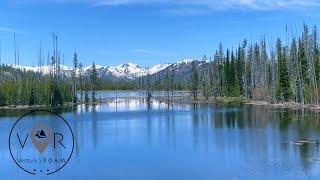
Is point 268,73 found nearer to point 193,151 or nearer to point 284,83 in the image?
point 284,83

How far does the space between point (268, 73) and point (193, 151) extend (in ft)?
256

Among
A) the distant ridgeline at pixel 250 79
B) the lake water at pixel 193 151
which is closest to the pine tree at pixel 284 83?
the distant ridgeline at pixel 250 79

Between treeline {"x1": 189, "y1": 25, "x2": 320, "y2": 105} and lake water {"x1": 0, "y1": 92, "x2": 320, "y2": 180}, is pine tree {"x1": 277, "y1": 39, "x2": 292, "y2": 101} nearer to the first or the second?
treeline {"x1": 189, "y1": 25, "x2": 320, "y2": 105}

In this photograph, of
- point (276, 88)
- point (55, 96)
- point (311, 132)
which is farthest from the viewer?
point (55, 96)

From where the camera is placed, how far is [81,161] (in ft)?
125

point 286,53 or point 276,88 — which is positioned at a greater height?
point 286,53

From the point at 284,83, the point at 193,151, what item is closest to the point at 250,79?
the point at 284,83

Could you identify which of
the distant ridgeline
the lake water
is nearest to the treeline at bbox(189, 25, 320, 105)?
the distant ridgeline

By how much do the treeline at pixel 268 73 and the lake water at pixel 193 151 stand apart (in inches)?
1112

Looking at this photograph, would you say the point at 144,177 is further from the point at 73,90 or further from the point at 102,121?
the point at 73,90

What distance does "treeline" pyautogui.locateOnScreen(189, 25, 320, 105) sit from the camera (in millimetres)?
93062

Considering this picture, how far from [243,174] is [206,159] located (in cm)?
638

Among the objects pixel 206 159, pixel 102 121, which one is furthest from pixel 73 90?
pixel 206 159

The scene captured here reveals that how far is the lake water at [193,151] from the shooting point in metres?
33.1
